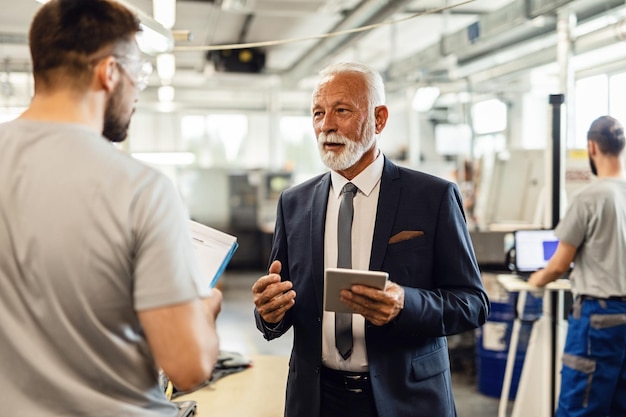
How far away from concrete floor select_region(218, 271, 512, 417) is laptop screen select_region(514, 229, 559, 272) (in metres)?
1.38

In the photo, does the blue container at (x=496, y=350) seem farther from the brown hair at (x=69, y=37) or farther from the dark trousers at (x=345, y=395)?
the brown hair at (x=69, y=37)

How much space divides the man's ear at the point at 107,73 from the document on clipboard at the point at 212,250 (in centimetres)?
51

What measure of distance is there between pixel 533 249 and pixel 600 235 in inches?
20.1

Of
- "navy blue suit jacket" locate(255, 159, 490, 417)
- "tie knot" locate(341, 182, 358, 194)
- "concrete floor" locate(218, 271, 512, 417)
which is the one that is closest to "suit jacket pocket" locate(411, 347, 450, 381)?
"navy blue suit jacket" locate(255, 159, 490, 417)

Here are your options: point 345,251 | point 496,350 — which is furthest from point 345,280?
point 496,350

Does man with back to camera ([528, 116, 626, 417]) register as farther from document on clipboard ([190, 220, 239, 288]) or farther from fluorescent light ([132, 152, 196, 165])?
fluorescent light ([132, 152, 196, 165])

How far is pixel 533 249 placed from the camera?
11.5 ft

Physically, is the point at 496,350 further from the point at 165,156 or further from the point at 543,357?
the point at 165,156

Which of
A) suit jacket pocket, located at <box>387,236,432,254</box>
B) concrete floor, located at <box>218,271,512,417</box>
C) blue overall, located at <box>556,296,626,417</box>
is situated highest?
suit jacket pocket, located at <box>387,236,432,254</box>

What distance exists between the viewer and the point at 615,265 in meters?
2.98

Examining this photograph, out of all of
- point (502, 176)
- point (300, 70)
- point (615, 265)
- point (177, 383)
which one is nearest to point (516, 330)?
point (615, 265)

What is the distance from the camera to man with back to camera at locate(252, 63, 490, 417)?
163cm

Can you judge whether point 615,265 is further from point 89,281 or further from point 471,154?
point 471,154

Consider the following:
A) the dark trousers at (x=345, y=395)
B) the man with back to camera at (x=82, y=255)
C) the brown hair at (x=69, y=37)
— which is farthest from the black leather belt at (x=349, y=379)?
the brown hair at (x=69, y=37)
